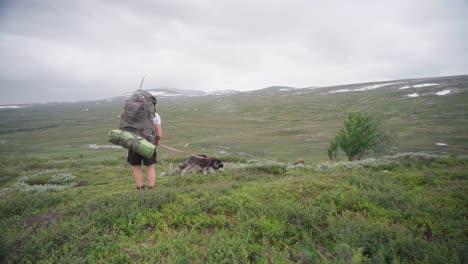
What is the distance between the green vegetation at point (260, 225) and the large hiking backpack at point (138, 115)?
6.91ft

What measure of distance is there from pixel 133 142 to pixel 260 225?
4570 millimetres

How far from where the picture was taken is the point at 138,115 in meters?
7.47

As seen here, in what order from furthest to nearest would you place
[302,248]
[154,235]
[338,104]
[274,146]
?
[338,104] < [274,146] < [154,235] < [302,248]

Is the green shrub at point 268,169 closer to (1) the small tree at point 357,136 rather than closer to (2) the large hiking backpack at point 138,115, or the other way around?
(2) the large hiking backpack at point 138,115

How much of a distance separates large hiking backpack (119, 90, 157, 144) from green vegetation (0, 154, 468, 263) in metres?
2.11

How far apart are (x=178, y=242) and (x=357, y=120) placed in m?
31.4

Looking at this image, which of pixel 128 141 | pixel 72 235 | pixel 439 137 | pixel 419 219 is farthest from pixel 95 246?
pixel 439 137

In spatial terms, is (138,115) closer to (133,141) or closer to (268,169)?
(133,141)

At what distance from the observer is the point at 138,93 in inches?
303

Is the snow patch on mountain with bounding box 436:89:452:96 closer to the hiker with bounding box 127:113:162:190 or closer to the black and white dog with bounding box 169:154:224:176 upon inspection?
the black and white dog with bounding box 169:154:224:176

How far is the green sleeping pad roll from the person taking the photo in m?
7.11

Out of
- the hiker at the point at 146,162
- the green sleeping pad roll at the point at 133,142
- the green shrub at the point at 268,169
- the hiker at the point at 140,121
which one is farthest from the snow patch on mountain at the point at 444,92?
the green sleeping pad roll at the point at 133,142

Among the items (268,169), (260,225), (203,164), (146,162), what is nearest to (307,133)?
(268,169)

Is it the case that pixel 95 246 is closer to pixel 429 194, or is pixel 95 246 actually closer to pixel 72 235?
pixel 72 235
